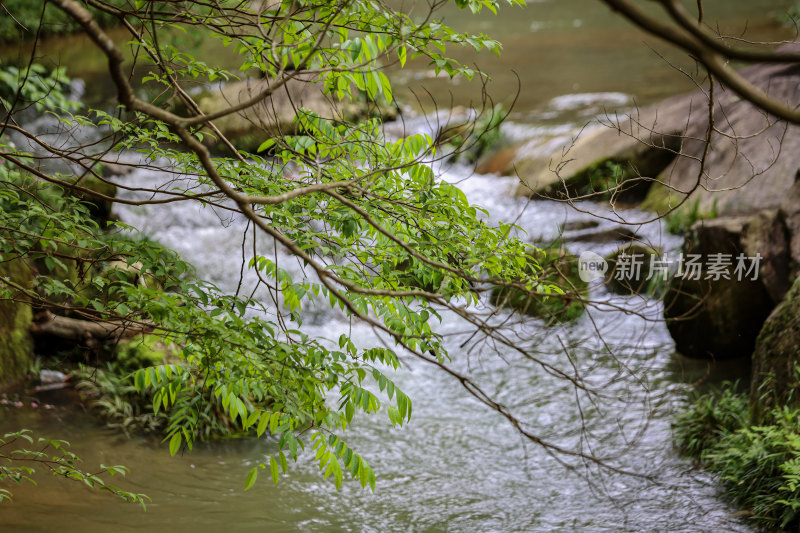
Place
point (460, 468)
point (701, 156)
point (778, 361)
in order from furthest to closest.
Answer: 1. point (701, 156)
2. point (460, 468)
3. point (778, 361)

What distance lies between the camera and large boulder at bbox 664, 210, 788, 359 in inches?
235

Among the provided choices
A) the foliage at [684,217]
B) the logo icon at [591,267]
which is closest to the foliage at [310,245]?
the logo icon at [591,267]

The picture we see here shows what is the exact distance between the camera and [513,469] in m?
5.34

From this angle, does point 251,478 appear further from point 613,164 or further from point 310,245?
point 613,164

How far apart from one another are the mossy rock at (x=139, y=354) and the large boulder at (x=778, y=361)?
497 centimetres

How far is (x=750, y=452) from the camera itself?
4.46 metres

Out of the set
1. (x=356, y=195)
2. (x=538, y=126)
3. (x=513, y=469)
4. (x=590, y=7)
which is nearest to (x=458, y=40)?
(x=356, y=195)

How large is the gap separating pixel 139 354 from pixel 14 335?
3.77 ft

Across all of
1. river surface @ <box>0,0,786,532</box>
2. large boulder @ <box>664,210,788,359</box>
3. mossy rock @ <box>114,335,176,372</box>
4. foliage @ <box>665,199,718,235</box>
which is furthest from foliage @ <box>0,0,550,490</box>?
foliage @ <box>665,199,718,235</box>

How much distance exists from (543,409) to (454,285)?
376cm

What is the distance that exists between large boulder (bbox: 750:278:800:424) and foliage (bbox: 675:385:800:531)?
5.3 inches

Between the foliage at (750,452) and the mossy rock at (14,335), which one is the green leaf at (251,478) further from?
the mossy rock at (14,335)

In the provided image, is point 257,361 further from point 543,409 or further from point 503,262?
point 543,409

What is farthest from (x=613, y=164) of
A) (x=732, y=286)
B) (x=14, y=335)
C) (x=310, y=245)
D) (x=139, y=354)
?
(x=14, y=335)
